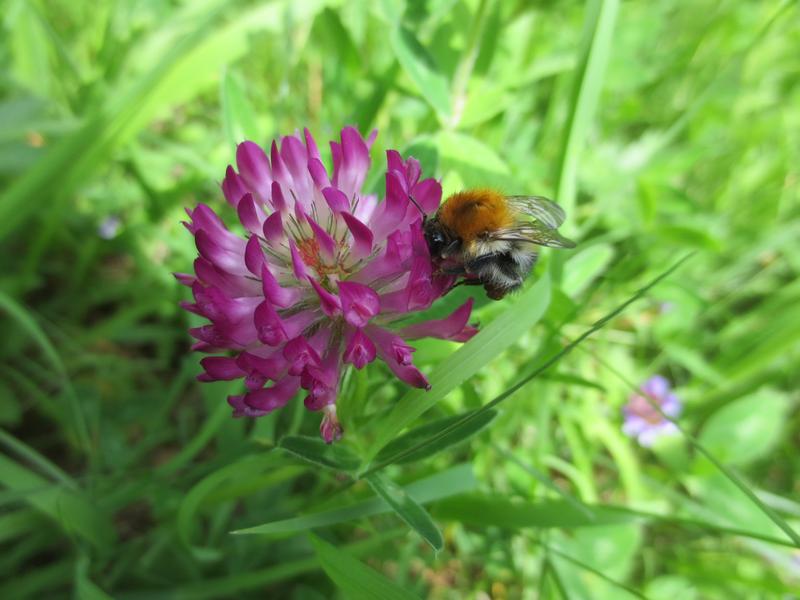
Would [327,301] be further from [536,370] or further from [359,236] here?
[536,370]

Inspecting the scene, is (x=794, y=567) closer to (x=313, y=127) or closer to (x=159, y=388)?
(x=159, y=388)

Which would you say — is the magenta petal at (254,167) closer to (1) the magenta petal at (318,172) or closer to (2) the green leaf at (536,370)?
(1) the magenta petal at (318,172)

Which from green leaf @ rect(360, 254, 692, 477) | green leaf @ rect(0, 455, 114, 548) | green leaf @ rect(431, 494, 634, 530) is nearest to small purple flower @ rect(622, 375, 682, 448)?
green leaf @ rect(431, 494, 634, 530)

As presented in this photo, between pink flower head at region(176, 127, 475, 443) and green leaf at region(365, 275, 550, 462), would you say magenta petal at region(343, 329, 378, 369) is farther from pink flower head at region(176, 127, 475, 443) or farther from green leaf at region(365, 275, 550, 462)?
green leaf at region(365, 275, 550, 462)

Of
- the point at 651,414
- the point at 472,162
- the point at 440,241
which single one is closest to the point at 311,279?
the point at 440,241

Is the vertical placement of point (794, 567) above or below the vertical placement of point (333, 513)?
below

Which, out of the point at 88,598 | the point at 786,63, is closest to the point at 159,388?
the point at 88,598
